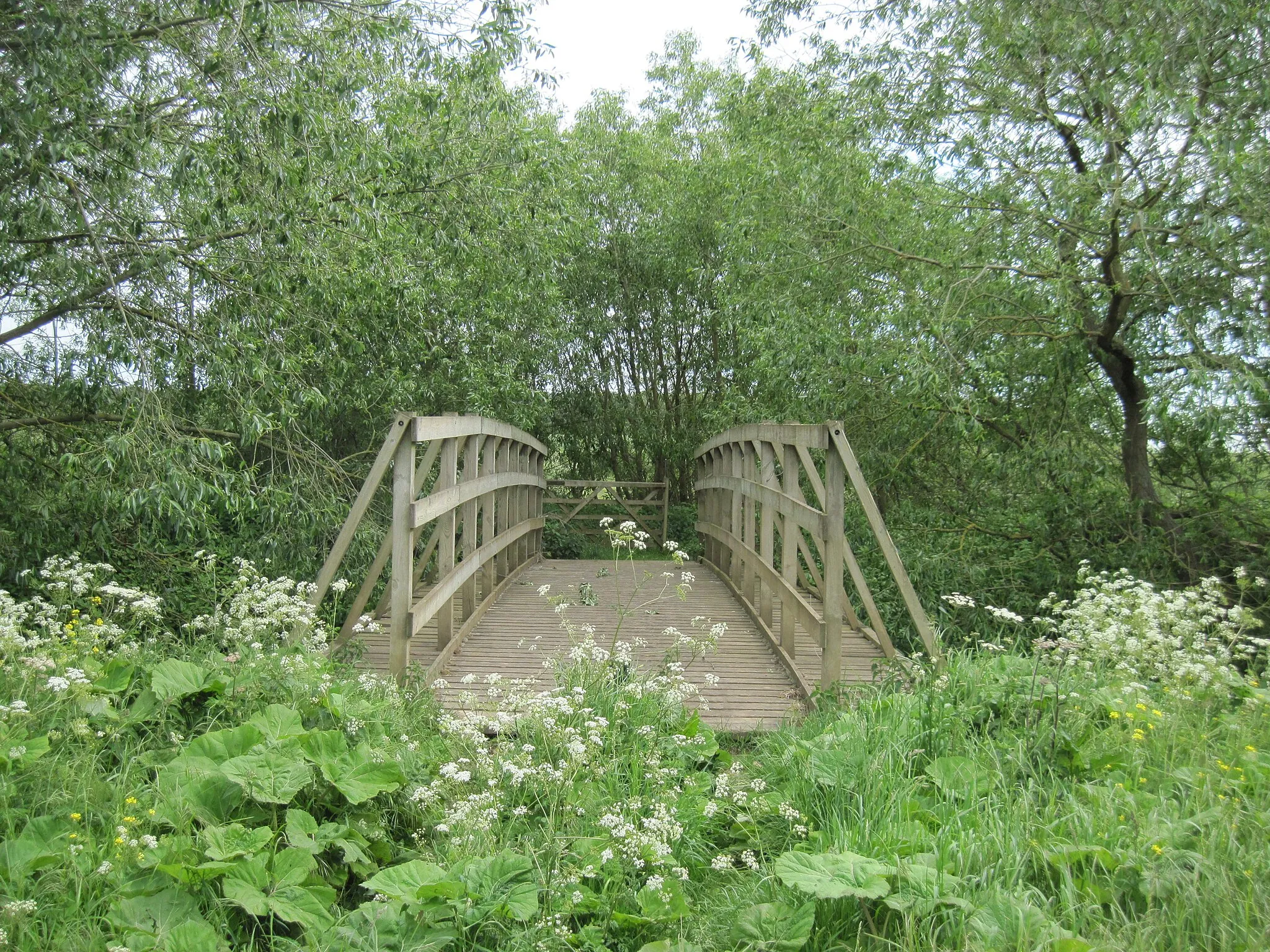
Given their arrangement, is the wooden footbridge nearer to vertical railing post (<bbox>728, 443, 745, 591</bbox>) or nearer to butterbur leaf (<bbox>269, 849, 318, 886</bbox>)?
vertical railing post (<bbox>728, 443, 745, 591</bbox>)

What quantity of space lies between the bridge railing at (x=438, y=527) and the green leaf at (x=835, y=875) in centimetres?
256

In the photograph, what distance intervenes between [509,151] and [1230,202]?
213 inches

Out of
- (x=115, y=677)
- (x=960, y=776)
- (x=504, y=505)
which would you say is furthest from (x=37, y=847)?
(x=504, y=505)

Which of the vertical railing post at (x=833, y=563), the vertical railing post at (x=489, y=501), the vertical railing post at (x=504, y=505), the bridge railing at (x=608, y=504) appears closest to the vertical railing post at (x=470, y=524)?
the vertical railing post at (x=489, y=501)

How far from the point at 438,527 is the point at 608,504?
10.5m

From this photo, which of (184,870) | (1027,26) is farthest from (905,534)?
(184,870)

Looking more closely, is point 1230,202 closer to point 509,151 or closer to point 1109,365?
point 1109,365

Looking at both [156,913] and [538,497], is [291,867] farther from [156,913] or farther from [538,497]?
[538,497]

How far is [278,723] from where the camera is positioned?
10.4 feet

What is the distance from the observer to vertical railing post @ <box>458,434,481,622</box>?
639cm

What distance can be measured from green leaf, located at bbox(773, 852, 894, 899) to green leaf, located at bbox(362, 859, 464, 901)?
2.92 feet

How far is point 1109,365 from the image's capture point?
25.3 feet

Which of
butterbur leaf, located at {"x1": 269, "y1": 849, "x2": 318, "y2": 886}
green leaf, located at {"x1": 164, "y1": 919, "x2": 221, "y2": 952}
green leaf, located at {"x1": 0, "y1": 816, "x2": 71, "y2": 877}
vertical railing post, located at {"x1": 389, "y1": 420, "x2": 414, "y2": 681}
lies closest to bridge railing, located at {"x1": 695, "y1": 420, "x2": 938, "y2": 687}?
vertical railing post, located at {"x1": 389, "y1": 420, "x2": 414, "y2": 681}

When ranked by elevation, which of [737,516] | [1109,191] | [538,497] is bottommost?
[737,516]
